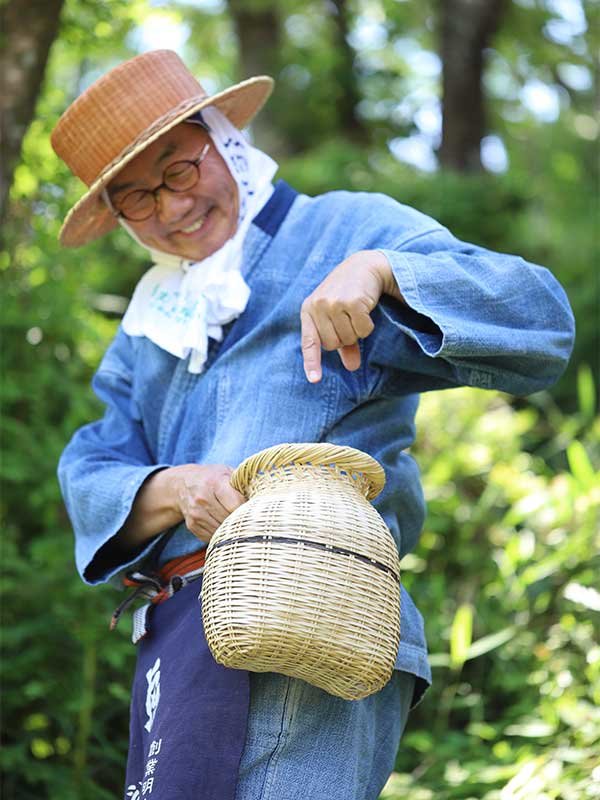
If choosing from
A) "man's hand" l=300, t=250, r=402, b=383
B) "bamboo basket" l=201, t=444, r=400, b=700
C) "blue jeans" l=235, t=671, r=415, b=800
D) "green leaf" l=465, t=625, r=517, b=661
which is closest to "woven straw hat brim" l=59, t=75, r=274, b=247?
"man's hand" l=300, t=250, r=402, b=383

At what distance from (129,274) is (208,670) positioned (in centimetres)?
409

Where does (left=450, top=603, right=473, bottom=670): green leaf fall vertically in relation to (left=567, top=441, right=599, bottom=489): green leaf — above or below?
above

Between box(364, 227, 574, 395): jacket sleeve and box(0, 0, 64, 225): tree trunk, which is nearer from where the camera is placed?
box(364, 227, 574, 395): jacket sleeve

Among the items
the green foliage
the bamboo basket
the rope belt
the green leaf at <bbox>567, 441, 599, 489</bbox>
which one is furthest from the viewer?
the green leaf at <bbox>567, 441, 599, 489</bbox>

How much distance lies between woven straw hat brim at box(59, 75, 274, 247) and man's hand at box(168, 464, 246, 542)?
0.63 meters

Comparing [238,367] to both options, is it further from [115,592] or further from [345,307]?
[115,592]

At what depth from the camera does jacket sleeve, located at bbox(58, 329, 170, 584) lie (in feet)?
6.91

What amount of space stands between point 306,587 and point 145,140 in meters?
1.00

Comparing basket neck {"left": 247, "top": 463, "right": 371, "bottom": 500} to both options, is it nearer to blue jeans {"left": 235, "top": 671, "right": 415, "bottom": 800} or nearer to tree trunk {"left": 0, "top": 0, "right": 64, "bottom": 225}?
blue jeans {"left": 235, "top": 671, "right": 415, "bottom": 800}

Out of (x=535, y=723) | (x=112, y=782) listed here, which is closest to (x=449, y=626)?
(x=535, y=723)

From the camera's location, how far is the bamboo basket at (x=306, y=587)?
1592mm

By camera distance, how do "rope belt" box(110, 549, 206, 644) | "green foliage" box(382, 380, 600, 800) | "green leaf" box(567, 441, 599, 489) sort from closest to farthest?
"rope belt" box(110, 549, 206, 644)
"green foliage" box(382, 380, 600, 800)
"green leaf" box(567, 441, 599, 489)

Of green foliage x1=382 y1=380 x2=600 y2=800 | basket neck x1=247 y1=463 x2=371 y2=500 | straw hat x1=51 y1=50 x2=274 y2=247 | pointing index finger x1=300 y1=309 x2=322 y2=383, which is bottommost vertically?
green foliage x1=382 y1=380 x2=600 y2=800

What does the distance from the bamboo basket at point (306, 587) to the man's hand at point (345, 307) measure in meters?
0.22
